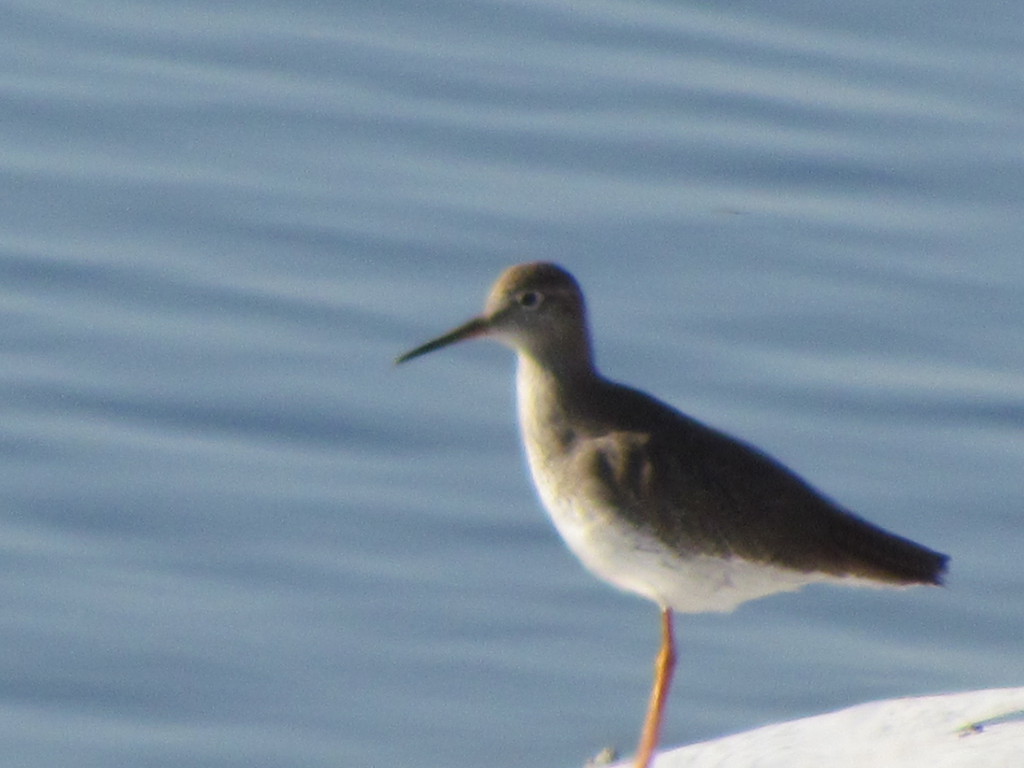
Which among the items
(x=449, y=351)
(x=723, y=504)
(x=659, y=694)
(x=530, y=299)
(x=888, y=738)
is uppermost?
(x=449, y=351)

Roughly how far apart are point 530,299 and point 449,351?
9.78 feet

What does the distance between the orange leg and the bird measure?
375mm

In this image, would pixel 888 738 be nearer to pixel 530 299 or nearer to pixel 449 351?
pixel 530 299

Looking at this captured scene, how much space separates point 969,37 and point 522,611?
16.0ft

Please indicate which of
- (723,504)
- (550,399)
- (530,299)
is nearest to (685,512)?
(723,504)

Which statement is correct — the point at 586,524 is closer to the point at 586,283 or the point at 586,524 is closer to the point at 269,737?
the point at 269,737

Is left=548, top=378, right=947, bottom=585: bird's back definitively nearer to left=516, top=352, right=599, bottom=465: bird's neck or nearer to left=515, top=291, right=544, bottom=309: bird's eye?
left=516, top=352, right=599, bottom=465: bird's neck

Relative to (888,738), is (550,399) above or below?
above

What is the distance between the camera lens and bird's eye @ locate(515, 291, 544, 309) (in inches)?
278

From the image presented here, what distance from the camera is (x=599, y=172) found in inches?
438

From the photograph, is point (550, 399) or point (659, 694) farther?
point (659, 694)

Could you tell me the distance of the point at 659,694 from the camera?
292 inches

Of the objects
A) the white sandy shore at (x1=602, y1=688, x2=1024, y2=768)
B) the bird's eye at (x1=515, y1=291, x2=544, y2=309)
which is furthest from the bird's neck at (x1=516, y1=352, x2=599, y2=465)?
the white sandy shore at (x1=602, y1=688, x2=1024, y2=768)

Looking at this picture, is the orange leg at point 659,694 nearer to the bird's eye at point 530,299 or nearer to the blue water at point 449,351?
the blue water at point 449,351
